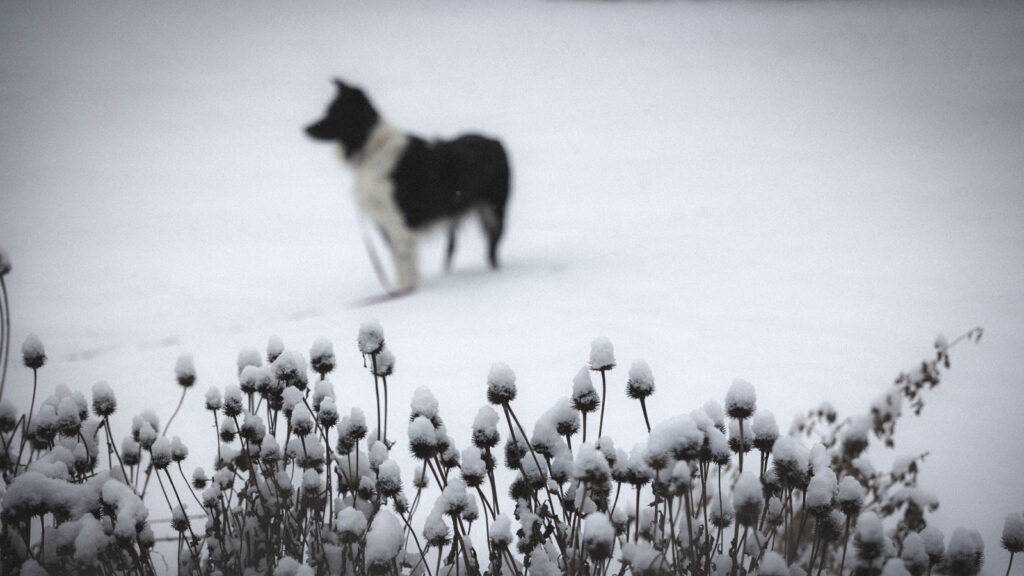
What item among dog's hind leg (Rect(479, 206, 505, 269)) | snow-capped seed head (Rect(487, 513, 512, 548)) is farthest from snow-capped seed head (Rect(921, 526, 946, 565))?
dog's hind leg (Rect(479, 206, 505, 269))

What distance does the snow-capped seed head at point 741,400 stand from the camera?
1.04 meters

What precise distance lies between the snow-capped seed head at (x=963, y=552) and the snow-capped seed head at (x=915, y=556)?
0.10 ft

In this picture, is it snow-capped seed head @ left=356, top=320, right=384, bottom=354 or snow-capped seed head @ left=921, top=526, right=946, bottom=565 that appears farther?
snow-capped seed head @ left=356, top=320, right=384, bottom=354

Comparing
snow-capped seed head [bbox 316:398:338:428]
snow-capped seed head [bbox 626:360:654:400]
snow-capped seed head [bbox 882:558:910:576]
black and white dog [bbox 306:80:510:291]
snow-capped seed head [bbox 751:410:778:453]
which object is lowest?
snow-capped seed head [bbox 882:558:910:576]

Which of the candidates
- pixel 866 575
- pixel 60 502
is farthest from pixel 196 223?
pixel 866 575

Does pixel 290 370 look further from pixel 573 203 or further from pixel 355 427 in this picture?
pixel 573 203

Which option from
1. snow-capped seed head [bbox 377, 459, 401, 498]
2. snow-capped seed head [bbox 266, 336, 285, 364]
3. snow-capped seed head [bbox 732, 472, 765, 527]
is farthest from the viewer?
snow-capped seed head [bbox 266, 336, 285, 364]

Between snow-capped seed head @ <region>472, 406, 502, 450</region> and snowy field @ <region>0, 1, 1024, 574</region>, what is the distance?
112 cm

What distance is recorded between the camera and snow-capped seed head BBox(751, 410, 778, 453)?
3.38 feet

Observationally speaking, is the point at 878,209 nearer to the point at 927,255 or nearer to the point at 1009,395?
the point at 927,255

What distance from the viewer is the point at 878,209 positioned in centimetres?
479

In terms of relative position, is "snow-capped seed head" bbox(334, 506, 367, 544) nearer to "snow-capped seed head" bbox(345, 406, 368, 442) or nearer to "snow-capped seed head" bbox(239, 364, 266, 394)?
"snow-capped seed head" bbox(345, 406, 368, 442)

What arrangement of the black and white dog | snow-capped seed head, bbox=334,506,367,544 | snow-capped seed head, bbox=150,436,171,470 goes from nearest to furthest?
snow-capped seed head, bbox=334,506,367,544 → snow-capped seed head, bbox=150,436,171,470 → the black and white dog

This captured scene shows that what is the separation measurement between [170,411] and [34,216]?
4.86m
